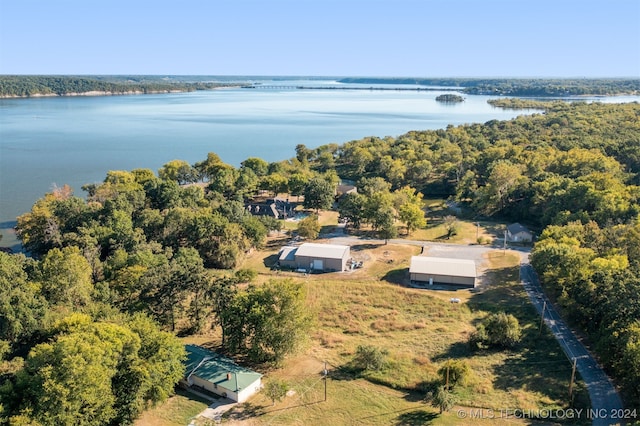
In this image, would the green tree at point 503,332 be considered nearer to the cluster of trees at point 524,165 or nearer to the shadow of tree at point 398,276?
the shadow of tree at point 398,276

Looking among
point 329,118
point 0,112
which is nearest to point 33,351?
point 329,118

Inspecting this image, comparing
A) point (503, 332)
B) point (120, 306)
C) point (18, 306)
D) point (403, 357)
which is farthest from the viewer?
point (120, 306)

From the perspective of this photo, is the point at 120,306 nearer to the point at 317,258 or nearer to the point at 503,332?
the point at 317,258

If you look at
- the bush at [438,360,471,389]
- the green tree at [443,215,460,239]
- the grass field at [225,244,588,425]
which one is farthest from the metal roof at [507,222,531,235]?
the bush at [438,360,471,389]

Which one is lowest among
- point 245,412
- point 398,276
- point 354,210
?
point 245,412

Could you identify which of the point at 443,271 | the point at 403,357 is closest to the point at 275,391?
the point at 403,357

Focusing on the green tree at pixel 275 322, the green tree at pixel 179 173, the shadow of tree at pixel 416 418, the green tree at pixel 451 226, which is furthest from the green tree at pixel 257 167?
the shadow of tree at pixel 416 418

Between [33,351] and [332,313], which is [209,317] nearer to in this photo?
[332,313]

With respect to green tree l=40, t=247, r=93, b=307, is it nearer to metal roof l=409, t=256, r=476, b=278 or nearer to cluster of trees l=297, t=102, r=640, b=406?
metal roof l=409, t=256, r=476, b=278

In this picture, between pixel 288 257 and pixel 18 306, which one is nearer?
pixel 18 306
